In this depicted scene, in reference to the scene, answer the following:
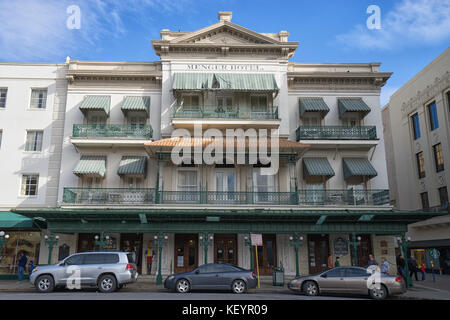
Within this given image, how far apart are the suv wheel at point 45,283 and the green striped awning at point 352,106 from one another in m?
18.6

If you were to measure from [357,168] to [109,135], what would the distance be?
15.4 metres

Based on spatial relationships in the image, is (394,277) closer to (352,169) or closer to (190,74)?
(352,169)

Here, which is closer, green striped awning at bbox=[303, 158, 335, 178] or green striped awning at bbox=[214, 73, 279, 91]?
green striped awning at bbox=[303, 158, 335, 178]

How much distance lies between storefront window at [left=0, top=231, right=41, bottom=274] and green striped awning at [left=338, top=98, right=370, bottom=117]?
66.6 feet

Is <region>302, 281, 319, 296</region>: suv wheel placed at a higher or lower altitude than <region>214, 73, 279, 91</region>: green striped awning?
lower

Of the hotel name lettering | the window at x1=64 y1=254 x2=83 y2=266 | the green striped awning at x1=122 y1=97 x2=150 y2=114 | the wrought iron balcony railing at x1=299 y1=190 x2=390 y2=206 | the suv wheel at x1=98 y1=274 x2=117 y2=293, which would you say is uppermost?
the hotel name lettering

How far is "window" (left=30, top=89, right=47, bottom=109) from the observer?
78.5ft

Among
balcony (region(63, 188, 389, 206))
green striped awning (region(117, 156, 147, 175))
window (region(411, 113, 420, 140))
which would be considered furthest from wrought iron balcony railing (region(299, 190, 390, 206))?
window (region(411, 113, 420, 140))

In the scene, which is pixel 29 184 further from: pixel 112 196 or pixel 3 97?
pixel 3 97

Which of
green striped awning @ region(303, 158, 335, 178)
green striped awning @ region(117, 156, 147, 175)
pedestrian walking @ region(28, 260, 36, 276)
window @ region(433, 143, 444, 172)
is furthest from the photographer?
window @ region(433, 143, 444, 172)

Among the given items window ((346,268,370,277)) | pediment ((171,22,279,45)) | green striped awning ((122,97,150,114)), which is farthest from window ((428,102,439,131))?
green striped awning ((122,97,150,114))

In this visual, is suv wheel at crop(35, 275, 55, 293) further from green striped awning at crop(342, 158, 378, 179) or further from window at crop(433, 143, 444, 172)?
A: window at crop(433, 143, 444, 172)

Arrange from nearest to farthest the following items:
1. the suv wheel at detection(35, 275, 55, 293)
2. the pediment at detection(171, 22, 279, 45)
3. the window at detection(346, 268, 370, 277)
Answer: the window at detection(346, 268, 370, 277), the suv wheel at detection(35, 275, 55, 293), the pediment at detection(171, 22, 279, 45)

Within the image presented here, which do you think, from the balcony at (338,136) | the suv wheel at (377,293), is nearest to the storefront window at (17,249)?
the balcony at (338,136)
